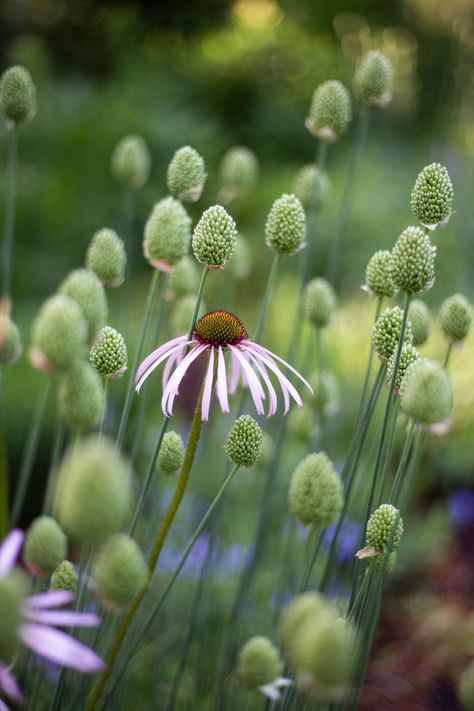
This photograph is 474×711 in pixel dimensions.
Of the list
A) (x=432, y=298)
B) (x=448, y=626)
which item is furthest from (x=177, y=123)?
(x=448, y=626)

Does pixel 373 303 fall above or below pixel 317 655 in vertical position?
above

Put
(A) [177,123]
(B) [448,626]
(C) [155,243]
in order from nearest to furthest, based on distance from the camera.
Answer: (C) [155,243], (B) [448,626], (A) [177,123]

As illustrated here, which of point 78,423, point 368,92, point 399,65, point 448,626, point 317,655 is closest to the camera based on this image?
point 317,655

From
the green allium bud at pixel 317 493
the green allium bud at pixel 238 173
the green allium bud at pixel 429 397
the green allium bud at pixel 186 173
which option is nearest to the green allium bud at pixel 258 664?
the green allium bud at pixel 317 493

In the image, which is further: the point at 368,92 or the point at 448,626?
the point at 448,626

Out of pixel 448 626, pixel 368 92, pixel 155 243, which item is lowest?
pixel 448 626

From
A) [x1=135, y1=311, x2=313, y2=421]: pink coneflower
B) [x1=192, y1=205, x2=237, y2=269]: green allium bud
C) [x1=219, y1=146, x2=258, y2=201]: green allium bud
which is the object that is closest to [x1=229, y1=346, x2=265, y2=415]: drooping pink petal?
[x1=135, y1=311, x2=313, y2=421]: pink coneflower

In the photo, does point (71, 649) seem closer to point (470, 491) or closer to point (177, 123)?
point (470, 491)
